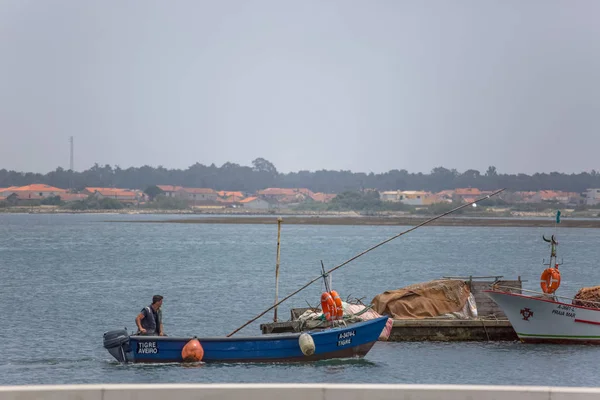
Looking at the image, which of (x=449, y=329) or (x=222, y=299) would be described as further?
(x=222, y=299)

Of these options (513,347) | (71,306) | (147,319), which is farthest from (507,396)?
(71,306)

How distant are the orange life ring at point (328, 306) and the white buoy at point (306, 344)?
0.92 metres

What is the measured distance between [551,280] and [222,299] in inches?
890

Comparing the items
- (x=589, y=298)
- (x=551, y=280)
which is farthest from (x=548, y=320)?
(x=589, y=298)

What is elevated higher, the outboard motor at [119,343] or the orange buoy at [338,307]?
the orange buoy at [338,307]

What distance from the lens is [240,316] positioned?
A: 3962 cm

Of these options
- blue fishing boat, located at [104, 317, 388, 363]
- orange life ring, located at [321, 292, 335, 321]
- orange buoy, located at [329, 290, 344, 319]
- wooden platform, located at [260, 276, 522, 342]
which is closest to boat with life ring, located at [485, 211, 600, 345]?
wooden platform, located at [260, 276, 522, 342]

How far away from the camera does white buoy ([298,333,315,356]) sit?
22.3 meters

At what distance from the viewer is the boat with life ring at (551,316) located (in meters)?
27.5

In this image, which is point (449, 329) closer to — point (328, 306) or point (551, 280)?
point (551, 280)

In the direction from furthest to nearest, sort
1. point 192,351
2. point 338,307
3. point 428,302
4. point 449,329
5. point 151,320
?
point 428,302 < point 449,329 < point 338,307 < point 151,320 < point 192,351

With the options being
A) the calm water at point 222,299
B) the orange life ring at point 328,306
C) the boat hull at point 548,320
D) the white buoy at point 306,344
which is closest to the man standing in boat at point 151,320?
the calm water at point 222,299

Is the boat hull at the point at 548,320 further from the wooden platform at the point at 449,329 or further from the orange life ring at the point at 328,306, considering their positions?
the orange life ring at the point at 328,306

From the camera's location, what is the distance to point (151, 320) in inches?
903
